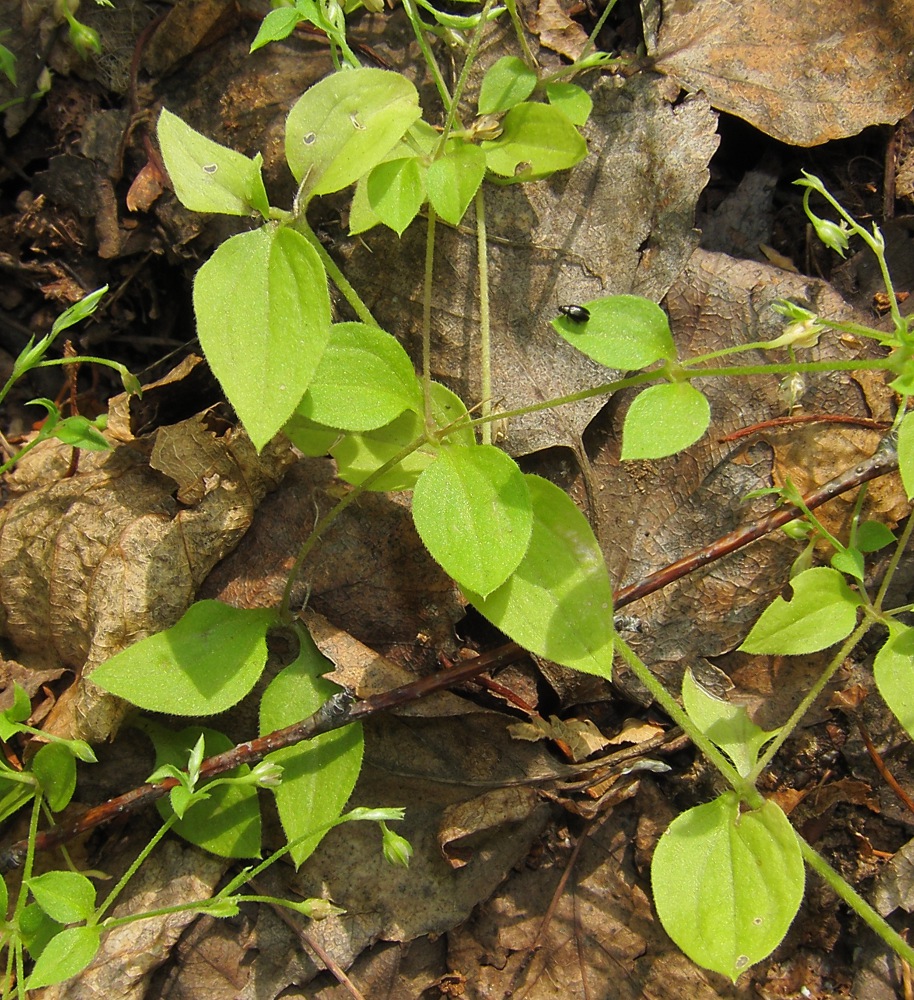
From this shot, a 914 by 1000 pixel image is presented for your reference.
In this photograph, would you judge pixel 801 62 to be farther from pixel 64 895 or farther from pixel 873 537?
pixel 64 895

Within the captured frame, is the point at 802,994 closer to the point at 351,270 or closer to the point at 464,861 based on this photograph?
the point at 464,861

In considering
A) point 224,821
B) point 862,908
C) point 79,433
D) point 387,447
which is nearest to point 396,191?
point 387,447

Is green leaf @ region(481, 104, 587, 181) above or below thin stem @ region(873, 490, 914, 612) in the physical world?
above

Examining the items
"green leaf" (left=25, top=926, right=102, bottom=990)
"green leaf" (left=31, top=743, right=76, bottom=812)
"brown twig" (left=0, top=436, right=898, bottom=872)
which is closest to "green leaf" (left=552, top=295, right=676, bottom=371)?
"brown twig" (left=0, top=436, right=898, bottom=872)

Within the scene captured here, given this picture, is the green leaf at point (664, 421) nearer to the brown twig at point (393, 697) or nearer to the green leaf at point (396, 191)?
the brown twig at point (393, 697)

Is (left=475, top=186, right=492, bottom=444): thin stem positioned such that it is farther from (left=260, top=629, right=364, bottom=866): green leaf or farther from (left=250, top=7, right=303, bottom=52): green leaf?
(left=260, top=629, right=364, bottom=866): green leaf

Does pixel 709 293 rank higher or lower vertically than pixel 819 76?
lower

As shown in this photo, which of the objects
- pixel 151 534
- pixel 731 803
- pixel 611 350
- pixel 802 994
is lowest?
pixel 802 994

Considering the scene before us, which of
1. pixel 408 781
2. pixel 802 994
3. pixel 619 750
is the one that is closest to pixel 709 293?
pixel 619 750
